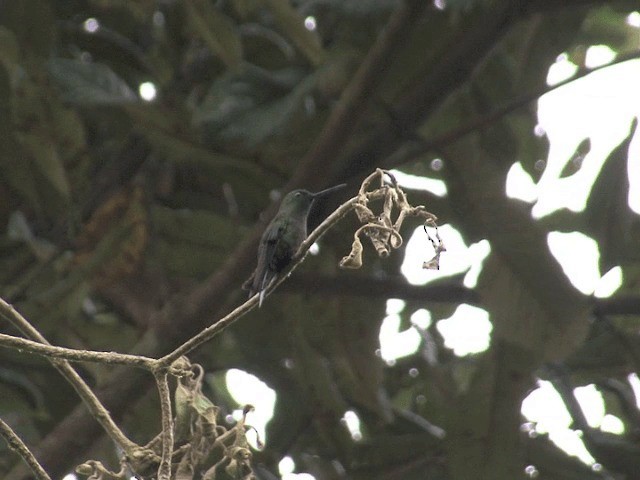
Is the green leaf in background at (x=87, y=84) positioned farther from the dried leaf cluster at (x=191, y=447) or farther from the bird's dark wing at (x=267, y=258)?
the dried leaf cluster at (x=191, y=447)

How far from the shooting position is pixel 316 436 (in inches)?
117

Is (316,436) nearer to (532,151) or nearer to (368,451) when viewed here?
(368,451)

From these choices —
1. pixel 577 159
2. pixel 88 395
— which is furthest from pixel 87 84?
pixel 88 395

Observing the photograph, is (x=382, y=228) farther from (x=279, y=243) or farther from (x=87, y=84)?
(x=87, y=84)

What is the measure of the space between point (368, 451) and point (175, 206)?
908 mm

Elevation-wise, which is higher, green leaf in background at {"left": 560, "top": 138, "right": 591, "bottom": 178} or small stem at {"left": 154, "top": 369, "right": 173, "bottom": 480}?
green leaf in background at {"left": 560, "top": 138, "right": 591, "bottom": 178}

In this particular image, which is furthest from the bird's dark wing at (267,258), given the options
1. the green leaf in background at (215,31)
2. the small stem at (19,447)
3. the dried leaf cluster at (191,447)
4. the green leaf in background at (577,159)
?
the green leaf in background at (577,159)

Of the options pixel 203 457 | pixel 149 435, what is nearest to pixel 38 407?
pixel 149 435

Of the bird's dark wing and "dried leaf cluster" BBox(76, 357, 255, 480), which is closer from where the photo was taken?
"dried leaf cluster" BBox(76, 357, 255, 480)

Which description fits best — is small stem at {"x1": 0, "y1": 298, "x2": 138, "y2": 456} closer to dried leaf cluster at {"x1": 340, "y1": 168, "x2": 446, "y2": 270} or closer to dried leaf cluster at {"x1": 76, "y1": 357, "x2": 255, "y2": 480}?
dried leaf cluster at {"x1": 76, "y1": 357, "x2": 255, "y2": 480}

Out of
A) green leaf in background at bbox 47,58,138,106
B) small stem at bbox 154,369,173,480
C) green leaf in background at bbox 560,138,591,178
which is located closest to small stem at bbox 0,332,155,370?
small stem at bbox 154,369,173,480

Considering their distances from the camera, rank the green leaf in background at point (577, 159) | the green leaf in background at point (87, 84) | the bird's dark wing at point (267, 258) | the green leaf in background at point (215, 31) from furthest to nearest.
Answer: the green leaf in background at point (577, 159) → the green leaf in background at point (215, 31) → the green leaf in background at point (87, 84) → the bird's dark wing at point (267, 258)

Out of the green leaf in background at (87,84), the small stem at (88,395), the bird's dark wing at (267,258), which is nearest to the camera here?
the small stem at (88,395)

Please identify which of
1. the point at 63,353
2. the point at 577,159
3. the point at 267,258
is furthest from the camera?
the point at 577,159
